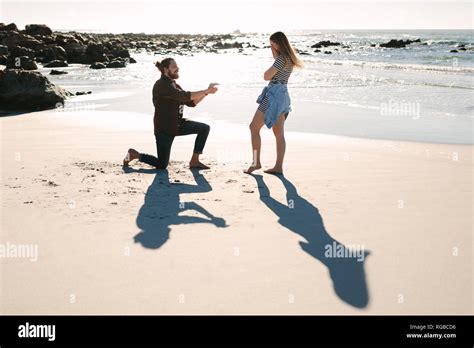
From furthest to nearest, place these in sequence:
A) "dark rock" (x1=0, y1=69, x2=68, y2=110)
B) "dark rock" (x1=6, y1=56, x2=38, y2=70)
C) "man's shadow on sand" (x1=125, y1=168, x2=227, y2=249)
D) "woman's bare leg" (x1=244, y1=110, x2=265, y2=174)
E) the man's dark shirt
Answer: "dark rock" (x1=6, y1=56, x2=38, y2=70), "dark rock" (x1=0, y1=69, x2=68, y2=110), "woman's bare leg" (x1=244, y1=110, x2=265, y2=174), the man's dark shirt, "man's shadow on sand" (x1=125, y1=168, x2=227, y2=249)

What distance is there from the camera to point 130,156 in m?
7.56

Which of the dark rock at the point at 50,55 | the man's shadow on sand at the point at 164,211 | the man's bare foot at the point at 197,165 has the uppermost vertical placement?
the dark rock at the point at 50,55

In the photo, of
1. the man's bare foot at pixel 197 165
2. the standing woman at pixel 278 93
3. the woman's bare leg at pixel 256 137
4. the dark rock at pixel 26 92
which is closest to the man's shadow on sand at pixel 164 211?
the man's bare foot at pixel 197 165

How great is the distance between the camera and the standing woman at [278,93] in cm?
722

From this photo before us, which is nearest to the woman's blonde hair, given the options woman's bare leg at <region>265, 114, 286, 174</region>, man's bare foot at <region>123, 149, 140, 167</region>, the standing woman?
the standing woman

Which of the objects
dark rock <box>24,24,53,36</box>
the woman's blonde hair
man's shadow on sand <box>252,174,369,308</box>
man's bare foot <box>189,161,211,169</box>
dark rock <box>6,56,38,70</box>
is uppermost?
dark rock <box>24,24,53,36</box>

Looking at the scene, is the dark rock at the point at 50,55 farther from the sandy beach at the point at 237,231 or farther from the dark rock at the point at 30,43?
the sandy beach at the point at 237,231

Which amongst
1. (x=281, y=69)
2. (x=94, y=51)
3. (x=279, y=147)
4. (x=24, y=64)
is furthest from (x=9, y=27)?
(x=279, y=147)

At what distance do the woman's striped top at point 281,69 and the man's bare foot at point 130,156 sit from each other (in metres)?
2.20

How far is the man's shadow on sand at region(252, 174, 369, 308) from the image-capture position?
3.95m

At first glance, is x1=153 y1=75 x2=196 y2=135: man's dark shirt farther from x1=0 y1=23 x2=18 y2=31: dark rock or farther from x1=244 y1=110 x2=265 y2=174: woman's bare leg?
x1=0 y1=23 x2=18 y2=31: dark rock

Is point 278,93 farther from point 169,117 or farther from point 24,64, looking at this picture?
point 24,64

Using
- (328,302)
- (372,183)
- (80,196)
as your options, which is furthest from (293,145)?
(328,302)

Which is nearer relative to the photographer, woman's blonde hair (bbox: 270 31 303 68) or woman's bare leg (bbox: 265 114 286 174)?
woman's blonde hair (bbox: 270 31 303 68)
